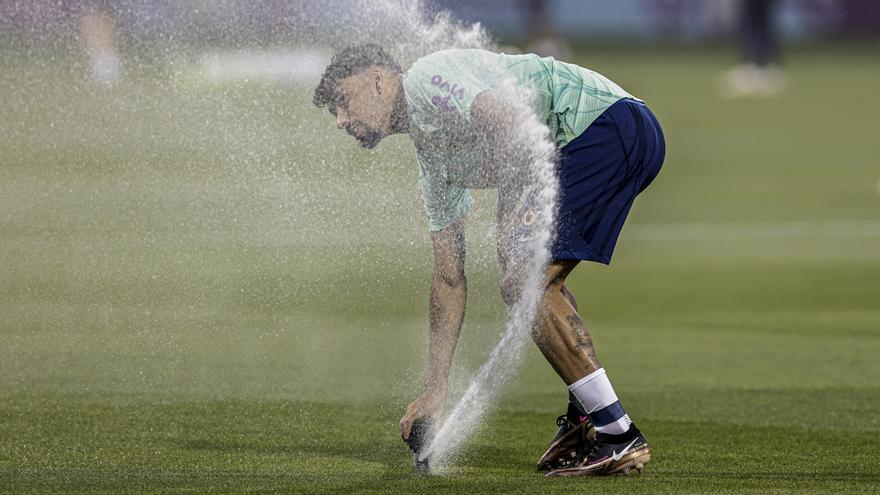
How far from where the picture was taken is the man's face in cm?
602

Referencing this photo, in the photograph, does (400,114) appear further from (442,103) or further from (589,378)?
(589,378)

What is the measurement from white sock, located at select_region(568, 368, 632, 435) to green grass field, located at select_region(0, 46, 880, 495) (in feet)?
0.67

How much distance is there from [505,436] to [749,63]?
22.1 meters

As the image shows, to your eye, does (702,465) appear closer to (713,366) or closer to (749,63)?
(713,366)

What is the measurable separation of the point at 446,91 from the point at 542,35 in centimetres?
2252

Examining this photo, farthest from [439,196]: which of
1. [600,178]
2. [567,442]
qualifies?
[567,442]

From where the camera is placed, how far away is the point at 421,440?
6180 millimetres

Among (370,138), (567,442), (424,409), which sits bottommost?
(567,442)

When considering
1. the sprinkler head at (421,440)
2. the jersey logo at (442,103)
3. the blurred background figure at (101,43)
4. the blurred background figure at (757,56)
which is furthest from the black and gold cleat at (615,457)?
the blurred background figure at (757,56)

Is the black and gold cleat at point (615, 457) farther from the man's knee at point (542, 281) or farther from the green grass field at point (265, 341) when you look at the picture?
the man's knee at point (542, 281)

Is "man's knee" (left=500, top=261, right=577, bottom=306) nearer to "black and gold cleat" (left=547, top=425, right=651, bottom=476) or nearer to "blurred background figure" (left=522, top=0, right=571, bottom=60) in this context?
"black and gold cleat" (left=547, top=425, right=651, bottom=476)

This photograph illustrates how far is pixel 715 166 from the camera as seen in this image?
20.5 metres

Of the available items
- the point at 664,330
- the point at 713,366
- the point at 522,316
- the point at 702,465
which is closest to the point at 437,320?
the point at 522,316

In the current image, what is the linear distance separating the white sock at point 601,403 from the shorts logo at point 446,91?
3.47ft
